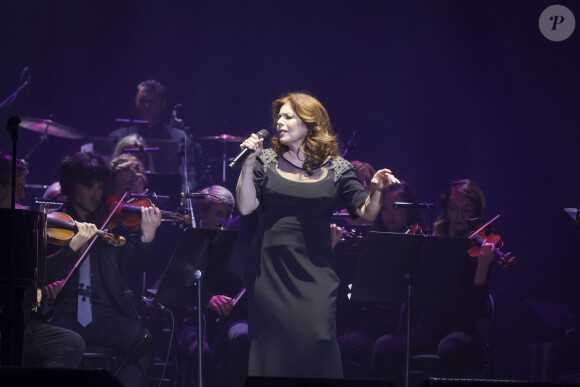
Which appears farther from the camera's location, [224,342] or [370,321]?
[370,321]

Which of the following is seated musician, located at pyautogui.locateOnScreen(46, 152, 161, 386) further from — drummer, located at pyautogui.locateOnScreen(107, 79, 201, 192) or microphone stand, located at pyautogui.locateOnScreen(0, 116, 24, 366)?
drummer, located at pyautogui.locateOnScreen(107, 79, 201, 192)

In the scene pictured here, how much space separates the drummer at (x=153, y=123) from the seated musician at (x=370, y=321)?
2.98 meters

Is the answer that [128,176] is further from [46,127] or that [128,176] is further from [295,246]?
[295,246]

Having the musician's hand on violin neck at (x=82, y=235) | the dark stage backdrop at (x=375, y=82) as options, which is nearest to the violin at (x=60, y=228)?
the musician's hand on violin neck at (x=82, y=235)

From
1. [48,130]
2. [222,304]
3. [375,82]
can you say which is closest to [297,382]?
[222,304]

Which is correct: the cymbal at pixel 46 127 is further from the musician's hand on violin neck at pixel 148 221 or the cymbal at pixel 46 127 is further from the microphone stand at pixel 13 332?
the microphone stand at pixel 13 332

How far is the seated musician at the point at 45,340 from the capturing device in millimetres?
4465

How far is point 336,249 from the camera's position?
214 inches

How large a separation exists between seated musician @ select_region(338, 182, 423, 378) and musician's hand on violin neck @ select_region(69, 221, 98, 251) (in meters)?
2.06

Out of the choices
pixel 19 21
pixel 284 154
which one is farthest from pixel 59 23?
pixel 284 154

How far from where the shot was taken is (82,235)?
4.79 m
